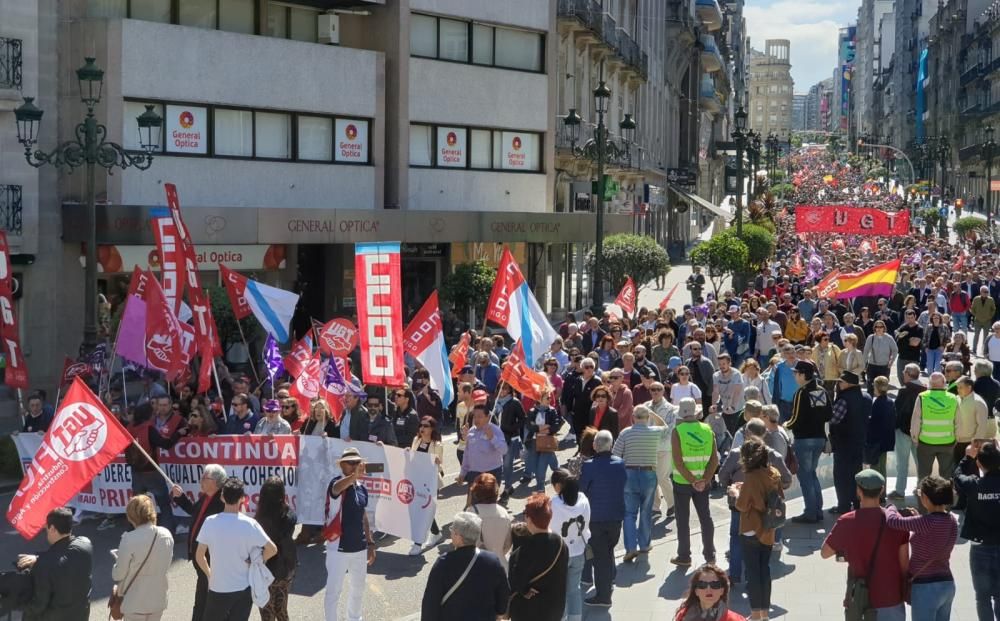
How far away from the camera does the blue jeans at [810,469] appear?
1417 centimetres

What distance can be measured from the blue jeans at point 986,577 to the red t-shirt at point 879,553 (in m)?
1.01

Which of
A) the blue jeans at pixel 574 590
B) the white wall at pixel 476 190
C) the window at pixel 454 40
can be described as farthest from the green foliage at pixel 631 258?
the blue jeans at pixel 574 590

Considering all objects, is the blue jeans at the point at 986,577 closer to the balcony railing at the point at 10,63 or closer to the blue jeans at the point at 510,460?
the blue jeans at the point at 510,460

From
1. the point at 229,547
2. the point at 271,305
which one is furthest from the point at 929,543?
the point at 271,305

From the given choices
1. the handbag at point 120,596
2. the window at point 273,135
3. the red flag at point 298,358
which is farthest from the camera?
the window at point 273,135

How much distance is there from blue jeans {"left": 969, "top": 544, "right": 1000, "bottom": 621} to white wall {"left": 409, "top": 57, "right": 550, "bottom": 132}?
25.0 m

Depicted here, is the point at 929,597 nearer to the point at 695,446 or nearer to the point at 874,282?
the point at 695,446

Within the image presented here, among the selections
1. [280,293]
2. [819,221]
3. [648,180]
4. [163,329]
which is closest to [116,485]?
[163,329]

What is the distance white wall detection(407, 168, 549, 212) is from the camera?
34188mm

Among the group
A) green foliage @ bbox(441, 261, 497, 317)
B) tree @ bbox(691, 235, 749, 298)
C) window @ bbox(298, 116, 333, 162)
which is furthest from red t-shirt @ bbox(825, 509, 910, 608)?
tree @ bbox(691, 235, 749, 298)

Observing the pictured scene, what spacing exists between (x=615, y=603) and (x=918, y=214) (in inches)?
3530

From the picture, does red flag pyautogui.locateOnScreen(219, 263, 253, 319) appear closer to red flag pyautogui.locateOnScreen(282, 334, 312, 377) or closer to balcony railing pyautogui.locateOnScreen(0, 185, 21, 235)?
red flag pyautogui.locateOnScreen(282, 334, 312, 377)

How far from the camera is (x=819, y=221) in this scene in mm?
46531

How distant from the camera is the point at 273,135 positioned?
3045cm
